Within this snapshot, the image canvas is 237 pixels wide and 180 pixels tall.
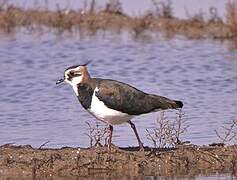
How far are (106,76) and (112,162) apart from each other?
21.3 ft

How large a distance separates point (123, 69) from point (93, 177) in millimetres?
7299

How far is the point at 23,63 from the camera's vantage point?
58.7ft

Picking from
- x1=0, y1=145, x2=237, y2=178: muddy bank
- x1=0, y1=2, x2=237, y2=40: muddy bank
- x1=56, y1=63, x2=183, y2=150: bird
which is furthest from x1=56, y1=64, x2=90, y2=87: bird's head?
x1=0, y1=2, x2=237, y2=40: muddy bank

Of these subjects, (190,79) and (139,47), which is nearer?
(190,79)

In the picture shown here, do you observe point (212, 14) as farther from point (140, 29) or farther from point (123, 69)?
point (123, 69)

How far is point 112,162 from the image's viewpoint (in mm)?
10461

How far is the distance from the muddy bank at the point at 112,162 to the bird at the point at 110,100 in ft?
0.73

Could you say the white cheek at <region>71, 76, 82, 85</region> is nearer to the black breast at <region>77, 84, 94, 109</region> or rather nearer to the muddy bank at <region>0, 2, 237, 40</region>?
the black breast at <region>77, 84, 94, 109</region>

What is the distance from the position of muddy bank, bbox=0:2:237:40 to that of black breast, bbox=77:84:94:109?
9.94 metres

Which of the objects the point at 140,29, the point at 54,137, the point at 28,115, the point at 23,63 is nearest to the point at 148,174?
the point at 54,137

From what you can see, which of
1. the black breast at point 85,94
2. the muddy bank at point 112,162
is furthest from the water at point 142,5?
the black breast at point 85,94

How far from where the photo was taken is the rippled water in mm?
12664

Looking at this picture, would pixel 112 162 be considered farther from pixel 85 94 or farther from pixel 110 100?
pixel 85 94

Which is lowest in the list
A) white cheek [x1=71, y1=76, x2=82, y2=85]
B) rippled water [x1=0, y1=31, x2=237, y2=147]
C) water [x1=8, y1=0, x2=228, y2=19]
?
rippled water [x1=0, y1=31, x2=237, y2=147]
